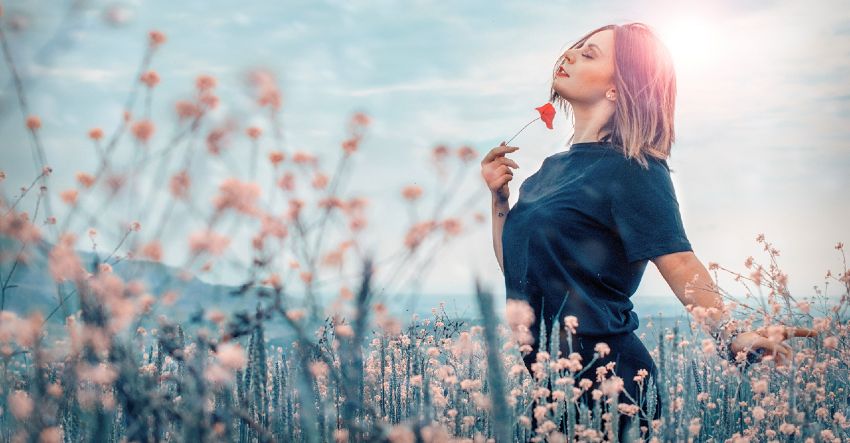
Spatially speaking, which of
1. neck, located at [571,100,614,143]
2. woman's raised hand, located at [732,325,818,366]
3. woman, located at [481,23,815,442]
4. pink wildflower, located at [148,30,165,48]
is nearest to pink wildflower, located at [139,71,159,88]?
pink wildflower, located at [148,30,165,48]

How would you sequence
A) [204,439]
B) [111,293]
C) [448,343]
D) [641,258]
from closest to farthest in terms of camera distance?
[204,439], [111,293], [641,258], [448,343]

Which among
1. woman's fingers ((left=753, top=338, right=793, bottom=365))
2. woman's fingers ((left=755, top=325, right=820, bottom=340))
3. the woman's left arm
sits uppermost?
the woman's left arm

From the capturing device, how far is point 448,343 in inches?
154

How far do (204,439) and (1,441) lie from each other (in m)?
1.59

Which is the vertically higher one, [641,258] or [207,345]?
[641,258]

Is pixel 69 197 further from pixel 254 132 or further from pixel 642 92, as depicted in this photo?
pixel 642 92

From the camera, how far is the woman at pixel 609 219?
2.18m

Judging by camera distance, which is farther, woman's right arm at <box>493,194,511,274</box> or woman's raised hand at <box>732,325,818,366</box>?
woman's right arm at <box>493,194,511,274</box>

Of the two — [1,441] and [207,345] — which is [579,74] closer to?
[207,345]

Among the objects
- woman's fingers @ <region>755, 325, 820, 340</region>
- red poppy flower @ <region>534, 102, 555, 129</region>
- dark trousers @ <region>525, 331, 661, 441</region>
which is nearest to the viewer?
woman's fingers @ <region>755, 325, 820, 340</region>

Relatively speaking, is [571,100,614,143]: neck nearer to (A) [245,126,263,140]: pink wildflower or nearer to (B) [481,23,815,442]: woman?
(B) [481,23,815,442]: woman

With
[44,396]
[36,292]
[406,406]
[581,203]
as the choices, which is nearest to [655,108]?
[581,203]

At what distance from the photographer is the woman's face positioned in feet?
8.65

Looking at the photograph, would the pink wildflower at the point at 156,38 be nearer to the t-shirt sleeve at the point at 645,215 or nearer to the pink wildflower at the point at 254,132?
the pink wildflower at the point at 254,132
